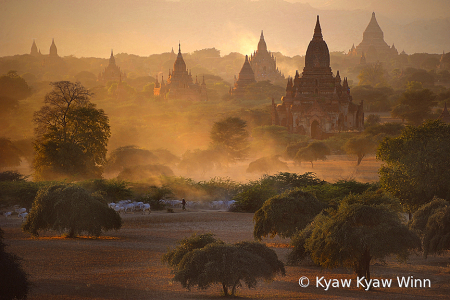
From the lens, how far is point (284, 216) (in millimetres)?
22531

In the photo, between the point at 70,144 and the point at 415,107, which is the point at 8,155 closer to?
the point at 70,144

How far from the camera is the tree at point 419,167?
89.9 ft

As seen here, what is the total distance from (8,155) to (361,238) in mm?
44843

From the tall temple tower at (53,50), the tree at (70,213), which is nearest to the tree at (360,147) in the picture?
the tree at (70,213)

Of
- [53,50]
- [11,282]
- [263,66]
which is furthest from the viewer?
[53,50]

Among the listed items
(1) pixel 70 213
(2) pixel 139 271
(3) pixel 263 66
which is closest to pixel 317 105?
(1) pixel 70 213

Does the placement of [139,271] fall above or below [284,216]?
below

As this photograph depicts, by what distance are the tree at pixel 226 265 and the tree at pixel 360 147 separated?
1487 inches

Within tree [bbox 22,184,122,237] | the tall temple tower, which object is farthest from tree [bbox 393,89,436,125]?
the tall temple tower

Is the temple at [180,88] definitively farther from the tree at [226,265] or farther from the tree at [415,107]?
the tree at [226,265]

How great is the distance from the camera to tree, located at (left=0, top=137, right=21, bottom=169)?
178ft

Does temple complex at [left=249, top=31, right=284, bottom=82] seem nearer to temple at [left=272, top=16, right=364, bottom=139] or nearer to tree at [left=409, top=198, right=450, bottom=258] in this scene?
temple at [left=272, top=16, right=364, bottom=139]

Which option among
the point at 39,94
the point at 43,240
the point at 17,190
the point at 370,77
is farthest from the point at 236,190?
the point at 370,77

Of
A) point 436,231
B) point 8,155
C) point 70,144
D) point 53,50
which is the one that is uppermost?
point 53,50
